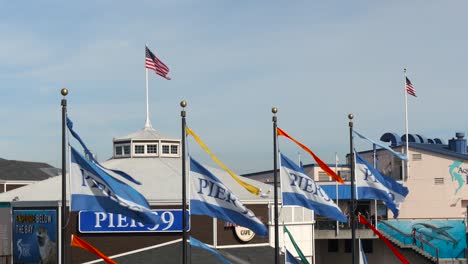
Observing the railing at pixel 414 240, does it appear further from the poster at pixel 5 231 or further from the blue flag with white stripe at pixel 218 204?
the blue flag with white stripe at pixel 218 204

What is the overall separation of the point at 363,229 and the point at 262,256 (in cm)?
2170

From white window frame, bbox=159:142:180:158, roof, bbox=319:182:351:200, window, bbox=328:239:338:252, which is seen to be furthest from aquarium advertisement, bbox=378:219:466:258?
white window frame, bbox=159:142:180:158

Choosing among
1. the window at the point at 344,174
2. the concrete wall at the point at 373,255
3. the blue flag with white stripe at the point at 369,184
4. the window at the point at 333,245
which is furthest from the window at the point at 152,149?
the window at the point at 344,174

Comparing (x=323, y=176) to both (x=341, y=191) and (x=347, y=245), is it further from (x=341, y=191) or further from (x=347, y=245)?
(x=347, y=245)

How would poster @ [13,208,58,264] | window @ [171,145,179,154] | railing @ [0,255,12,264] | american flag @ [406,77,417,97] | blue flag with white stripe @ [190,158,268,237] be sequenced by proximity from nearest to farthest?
blue flag with white stripe @ [190,158,268,237]
poster @ [13,208,58,264]
railing @ [0,255,12,264]
window @ [171,145,179,154]
american flag @ [406,77,417,97]

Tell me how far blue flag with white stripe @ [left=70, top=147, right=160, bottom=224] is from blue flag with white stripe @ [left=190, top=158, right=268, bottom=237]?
2073mm

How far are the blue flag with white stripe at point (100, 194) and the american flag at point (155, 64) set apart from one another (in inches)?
714

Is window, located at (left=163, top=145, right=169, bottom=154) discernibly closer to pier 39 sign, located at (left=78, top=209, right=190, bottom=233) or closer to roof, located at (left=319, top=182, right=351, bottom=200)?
pier 39 sign, located at (left=78, top=209, right=190, bottom=233)

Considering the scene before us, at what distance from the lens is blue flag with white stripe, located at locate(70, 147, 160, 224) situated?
87.1 ft

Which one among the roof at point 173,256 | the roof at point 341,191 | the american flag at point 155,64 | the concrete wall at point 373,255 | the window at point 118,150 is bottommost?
the concrete wall at point 373,255

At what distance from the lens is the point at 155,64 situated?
4478 cm

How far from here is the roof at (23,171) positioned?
77.6m

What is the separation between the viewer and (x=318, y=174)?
74188 millimetres

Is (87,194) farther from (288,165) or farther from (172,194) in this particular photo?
(172,194)
